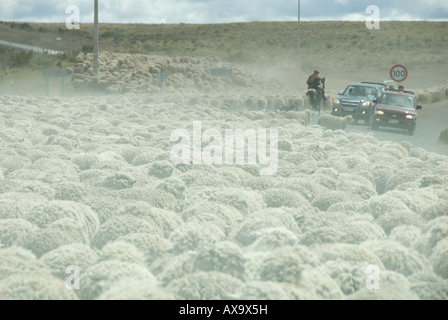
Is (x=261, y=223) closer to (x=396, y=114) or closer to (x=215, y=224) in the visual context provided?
(x=215, y=224)

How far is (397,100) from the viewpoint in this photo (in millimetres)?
20109

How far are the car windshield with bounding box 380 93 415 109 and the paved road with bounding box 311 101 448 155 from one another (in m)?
0.85

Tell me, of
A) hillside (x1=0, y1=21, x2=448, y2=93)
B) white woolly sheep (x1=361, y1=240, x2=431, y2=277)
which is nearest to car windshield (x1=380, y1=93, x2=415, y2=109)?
white woolly sheep (x1=361, y1=240, x2=431, y2=277)

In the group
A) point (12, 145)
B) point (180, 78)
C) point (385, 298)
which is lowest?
point (385, 298)

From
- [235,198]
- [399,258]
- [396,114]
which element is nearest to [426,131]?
[396,114]

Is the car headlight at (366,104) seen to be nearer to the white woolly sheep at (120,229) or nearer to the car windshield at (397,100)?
the car windshield at (397,100)

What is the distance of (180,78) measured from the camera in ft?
106

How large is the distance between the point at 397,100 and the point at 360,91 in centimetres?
260

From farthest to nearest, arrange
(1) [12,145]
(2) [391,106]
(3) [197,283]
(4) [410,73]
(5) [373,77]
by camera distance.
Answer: (4) [410,73]
(5) [373,77]
(2) [391,106]
(1) [12,145]
(3) [197,283]

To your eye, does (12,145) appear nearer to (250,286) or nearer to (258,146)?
(258,146)

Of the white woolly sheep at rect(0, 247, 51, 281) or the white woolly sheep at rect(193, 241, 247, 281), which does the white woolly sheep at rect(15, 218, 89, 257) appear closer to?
the white woolly sheep at rect(0, 247, 51, 281)

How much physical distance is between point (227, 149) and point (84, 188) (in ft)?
12.4

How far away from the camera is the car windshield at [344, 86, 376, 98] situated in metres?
22.3

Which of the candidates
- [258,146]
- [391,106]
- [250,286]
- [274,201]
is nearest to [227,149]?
[258,146]
